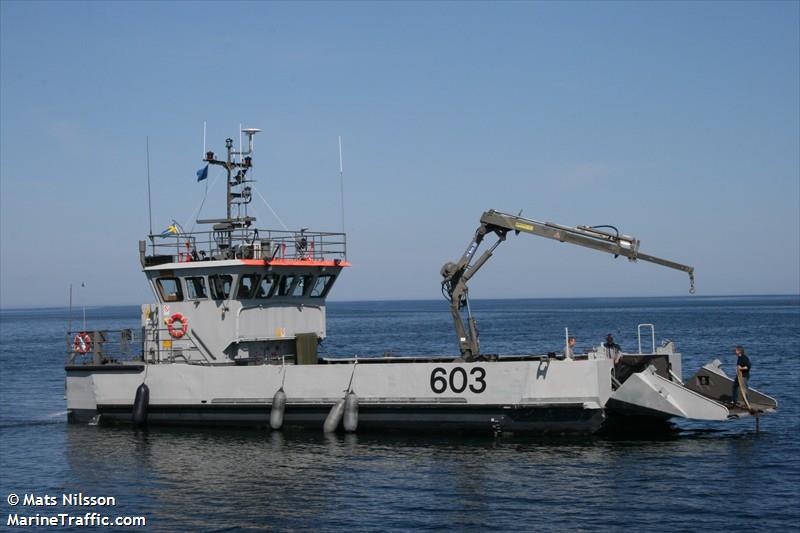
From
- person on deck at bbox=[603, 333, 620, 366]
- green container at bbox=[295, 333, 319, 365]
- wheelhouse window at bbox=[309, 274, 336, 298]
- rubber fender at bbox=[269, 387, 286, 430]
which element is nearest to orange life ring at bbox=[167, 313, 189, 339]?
green container at bbox=[295, 333, 319, 365]

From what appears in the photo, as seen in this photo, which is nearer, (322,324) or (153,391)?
(153,391)

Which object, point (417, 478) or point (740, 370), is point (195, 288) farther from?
point (740, 370)

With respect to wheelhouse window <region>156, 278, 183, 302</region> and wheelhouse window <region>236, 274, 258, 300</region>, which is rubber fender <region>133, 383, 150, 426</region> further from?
wheelhouse window <region>236, 274, 258, 300</region>

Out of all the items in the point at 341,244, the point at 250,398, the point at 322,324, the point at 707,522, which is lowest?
the point at 707,522

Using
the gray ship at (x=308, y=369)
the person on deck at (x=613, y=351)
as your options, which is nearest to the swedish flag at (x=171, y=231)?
the gray ship at (x=308, y=369)

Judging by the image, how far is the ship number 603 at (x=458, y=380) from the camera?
20281 mm

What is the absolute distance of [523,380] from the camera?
65.3 ft

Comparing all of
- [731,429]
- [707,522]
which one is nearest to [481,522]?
[707,522]

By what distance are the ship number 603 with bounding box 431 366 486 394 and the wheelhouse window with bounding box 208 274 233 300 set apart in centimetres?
611

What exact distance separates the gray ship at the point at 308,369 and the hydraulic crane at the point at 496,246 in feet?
0.10

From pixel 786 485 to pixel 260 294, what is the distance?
523 inches

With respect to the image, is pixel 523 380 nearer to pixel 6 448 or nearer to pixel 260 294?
pixel 260 294

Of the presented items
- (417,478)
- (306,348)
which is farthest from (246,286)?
(417,478)

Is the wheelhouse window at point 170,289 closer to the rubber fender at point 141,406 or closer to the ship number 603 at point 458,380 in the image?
the rubber fender at point 141,406
